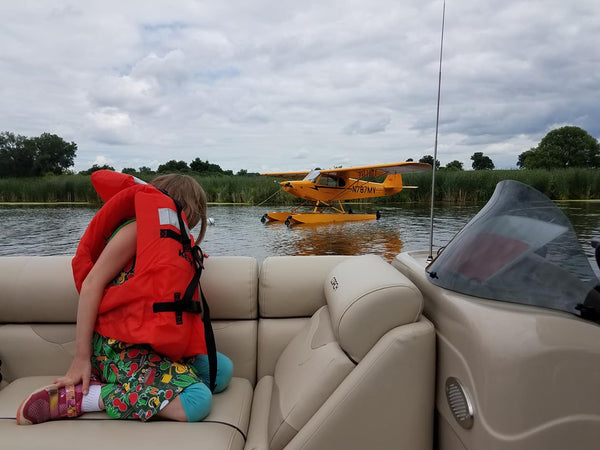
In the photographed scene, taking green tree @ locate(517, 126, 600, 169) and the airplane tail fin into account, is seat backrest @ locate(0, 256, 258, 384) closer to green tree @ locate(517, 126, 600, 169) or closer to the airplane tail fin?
green tree @ locate(517, 126, 600, 169)

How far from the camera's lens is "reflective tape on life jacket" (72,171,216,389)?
1.36 meters

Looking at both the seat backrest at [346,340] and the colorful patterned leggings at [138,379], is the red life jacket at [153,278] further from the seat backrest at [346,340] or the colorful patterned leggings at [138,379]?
the seat backrest at [346,340]

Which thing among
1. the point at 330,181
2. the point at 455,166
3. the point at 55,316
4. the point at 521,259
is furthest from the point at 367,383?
the point at 455,166

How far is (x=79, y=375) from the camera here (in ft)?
4.50

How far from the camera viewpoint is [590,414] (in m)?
0.97

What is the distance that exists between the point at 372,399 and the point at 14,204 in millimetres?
31321

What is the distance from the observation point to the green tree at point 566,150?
5051 millimetres

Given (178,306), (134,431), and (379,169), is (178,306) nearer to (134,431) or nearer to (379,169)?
(134,431)

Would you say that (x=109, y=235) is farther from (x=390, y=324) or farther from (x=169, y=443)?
(x=390, y=324)

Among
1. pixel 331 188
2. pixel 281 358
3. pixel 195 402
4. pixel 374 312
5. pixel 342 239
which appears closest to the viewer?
pixel 374 312

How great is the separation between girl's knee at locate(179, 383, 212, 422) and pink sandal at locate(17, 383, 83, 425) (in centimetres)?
36

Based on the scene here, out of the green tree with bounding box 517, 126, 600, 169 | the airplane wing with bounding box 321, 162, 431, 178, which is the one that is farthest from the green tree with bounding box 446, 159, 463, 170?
the green tree with bounding box 517, 126, 600, 169

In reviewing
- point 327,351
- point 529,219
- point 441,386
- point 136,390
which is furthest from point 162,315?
point 529,219

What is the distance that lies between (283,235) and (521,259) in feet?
41.8
